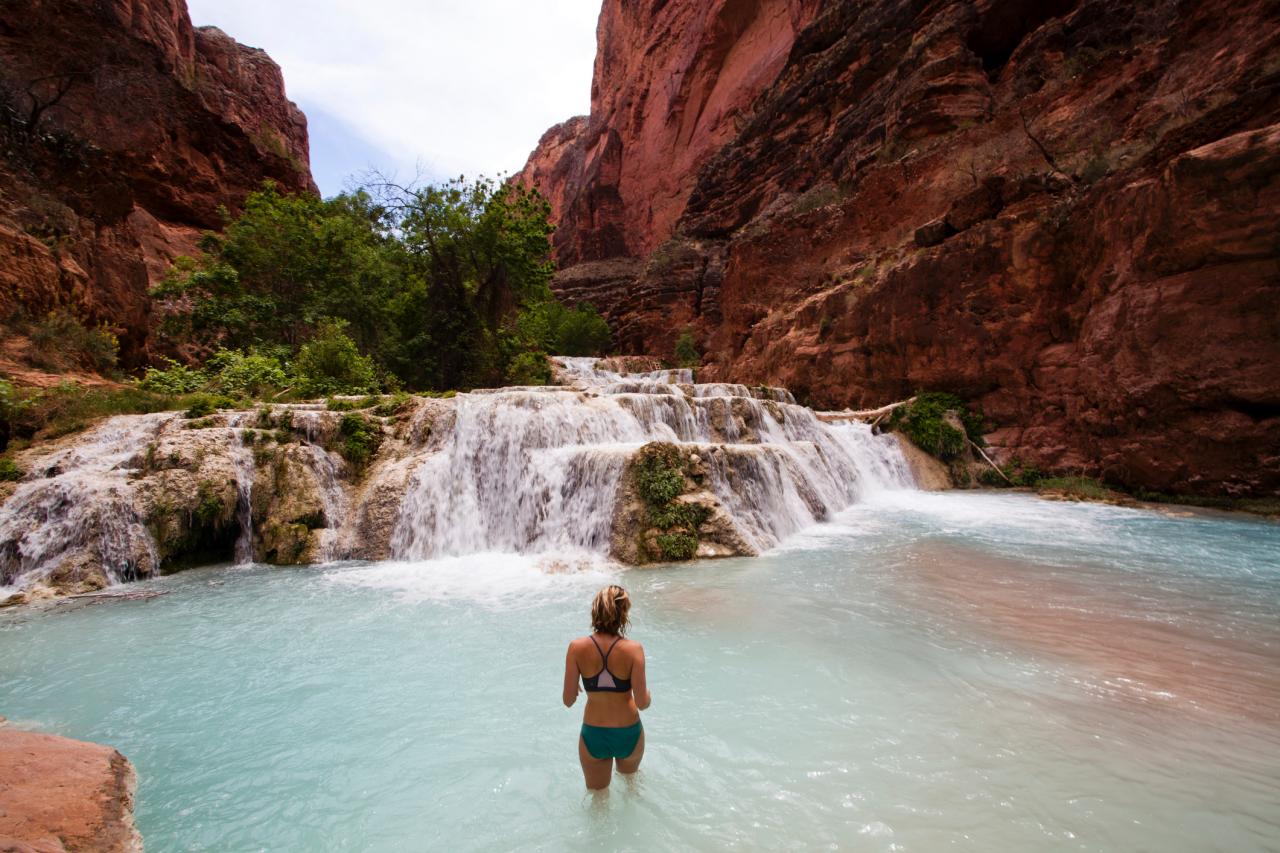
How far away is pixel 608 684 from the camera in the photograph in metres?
2.56

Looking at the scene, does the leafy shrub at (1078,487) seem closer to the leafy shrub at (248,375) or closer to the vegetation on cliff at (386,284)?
the vegetation on cliff at (386,284)

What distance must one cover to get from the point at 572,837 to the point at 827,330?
59.0 feet


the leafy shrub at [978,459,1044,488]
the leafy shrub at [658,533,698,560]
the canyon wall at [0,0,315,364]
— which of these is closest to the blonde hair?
the leafy shrub at [658,533,698,560]

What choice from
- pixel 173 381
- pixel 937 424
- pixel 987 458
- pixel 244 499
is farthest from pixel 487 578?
pixel 987 458

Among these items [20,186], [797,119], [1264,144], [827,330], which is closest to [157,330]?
[20,186]

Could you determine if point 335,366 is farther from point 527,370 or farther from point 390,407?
point 527,370

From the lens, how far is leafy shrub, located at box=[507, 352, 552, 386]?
20000 mm

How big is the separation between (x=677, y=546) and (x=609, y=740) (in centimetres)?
502

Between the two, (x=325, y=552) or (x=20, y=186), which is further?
(x=20, y=186)

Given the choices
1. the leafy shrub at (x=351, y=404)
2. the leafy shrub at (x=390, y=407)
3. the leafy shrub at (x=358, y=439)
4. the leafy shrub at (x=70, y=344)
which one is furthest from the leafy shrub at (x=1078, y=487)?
the leafy shrub at (x=70, y=344)

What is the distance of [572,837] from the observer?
251 cm

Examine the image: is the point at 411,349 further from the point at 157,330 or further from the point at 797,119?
the point at 797,119

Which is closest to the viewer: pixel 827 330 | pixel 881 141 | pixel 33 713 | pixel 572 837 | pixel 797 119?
pixel 572 837

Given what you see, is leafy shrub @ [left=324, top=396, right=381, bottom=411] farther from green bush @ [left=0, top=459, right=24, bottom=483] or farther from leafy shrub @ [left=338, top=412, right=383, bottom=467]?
green bush @ [left=0, top=459, right=24, bottom=483]
